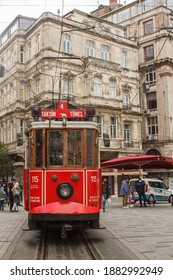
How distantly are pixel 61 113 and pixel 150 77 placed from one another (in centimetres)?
3473

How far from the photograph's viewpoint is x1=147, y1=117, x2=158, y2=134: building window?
41.6 metres

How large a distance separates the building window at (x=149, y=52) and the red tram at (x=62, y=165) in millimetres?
35106

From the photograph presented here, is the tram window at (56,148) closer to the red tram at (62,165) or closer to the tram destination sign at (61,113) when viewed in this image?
the red tram at (62,165)

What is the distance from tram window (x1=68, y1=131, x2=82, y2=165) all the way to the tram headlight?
21.4 inches

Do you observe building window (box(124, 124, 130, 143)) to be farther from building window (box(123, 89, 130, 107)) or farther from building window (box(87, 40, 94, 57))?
building window (box(87, 40, 94, 57))

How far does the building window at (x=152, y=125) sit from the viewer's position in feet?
137

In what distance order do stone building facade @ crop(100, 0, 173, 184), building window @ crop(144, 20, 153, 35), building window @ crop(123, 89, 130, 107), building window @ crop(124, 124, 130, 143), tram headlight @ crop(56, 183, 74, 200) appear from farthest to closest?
building window @ crop(144, 20, 153, 35) → stone building facade @ crop(100, 0, 173, 184) → building window @ crop(123, 89, 130, 107) → building window @ crop(124, 124, 130, 143) → tram headlight @ crop(56, 183, 74, 200)

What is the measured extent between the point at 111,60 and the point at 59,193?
29.9 meters

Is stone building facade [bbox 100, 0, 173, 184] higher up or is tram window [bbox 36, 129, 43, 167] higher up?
stone building facade [bbox 100, 0, 173, 184]

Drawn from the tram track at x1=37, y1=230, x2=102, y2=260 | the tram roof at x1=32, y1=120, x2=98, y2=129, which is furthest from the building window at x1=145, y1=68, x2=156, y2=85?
the tram roof at x1=32, y1=120, x2=98, y2=129

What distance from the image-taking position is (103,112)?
34844mm
